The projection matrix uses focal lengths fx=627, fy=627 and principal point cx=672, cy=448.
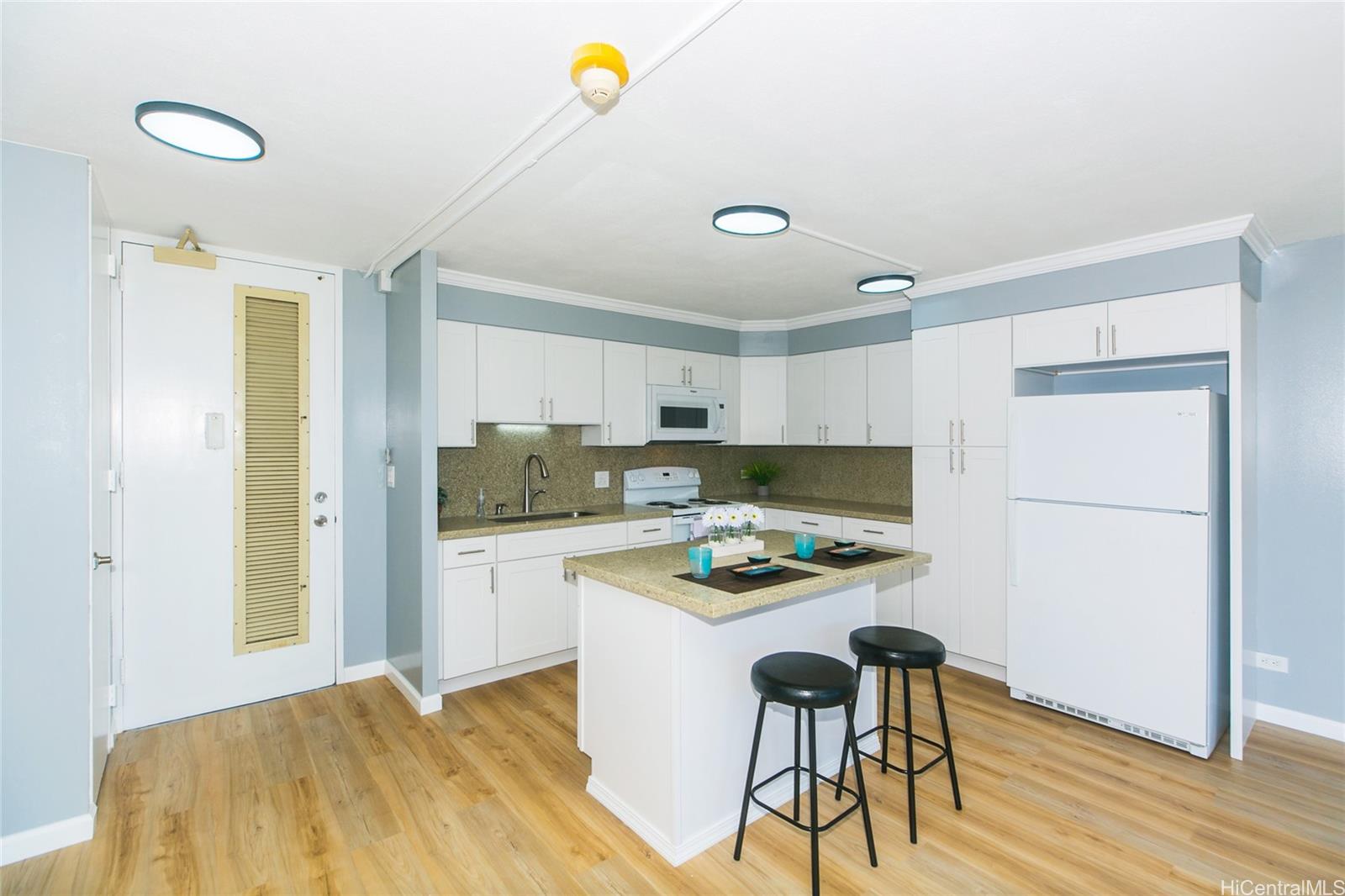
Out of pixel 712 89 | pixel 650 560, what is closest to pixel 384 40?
pixel 712 89

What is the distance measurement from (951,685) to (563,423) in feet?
9.81

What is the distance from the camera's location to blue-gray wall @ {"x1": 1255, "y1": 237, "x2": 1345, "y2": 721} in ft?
9.96

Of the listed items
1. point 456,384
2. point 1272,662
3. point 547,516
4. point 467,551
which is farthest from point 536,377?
point 1272,662

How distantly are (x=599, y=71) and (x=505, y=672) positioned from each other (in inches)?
133

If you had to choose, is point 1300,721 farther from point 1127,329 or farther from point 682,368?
point 682,368

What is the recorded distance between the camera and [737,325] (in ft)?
17.7

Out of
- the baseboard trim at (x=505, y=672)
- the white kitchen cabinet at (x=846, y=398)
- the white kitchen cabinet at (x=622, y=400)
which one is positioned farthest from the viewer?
the white kitchen cabinet at (x=846, y=398)

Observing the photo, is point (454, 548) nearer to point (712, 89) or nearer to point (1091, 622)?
point (712, 89)

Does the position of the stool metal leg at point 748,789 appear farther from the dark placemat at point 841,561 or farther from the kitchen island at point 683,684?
the dark placemat at point 841,561

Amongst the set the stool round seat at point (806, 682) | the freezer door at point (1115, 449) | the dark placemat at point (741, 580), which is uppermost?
the freezer door at point (1115, 449)

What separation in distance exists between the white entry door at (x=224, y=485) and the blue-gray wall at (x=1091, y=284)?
375 cm

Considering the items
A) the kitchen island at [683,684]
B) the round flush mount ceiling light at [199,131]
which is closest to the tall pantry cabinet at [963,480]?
the kitchen island at [683,684]

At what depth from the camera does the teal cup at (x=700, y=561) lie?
2.26 metres

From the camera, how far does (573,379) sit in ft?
14.3
